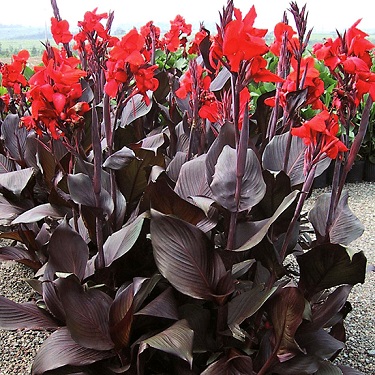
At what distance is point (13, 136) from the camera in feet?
7.08

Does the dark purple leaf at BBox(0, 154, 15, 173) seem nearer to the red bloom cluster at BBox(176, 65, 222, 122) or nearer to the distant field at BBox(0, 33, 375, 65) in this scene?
the distant field at BBox(0, 33, 375, 65)

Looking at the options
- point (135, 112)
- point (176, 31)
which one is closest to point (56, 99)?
point (135, 112)

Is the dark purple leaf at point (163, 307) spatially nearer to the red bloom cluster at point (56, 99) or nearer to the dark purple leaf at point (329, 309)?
the dark purple leaf at point (329, 309)

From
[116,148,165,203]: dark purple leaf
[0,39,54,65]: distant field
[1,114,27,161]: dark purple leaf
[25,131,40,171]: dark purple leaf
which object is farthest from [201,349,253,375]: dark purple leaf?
[0,39,54,65]: distant field

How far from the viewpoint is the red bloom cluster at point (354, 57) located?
108 centimetres

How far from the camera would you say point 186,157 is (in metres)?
1.62

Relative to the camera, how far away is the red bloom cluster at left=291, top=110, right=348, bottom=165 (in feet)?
3.46

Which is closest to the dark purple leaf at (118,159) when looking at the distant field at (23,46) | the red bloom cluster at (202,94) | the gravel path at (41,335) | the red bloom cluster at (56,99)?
the red bloom cluster at (56,99)

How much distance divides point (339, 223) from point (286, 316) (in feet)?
1.32

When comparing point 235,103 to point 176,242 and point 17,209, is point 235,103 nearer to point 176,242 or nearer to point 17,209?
point 176,242

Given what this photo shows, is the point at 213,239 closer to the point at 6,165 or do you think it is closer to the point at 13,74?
the point at 13,74

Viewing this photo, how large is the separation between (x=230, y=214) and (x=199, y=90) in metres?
0.44

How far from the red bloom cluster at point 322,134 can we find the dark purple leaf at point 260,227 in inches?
4.2

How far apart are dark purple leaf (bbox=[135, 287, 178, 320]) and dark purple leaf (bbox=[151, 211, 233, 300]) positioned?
8 cm
